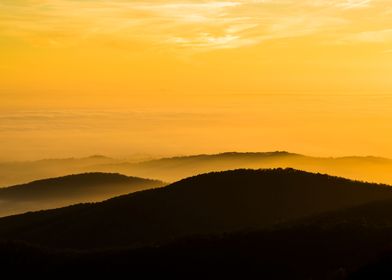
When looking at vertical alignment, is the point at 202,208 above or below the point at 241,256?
above

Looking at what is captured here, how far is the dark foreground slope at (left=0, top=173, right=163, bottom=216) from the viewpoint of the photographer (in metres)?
166

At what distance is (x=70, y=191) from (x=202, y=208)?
106529 millimetres

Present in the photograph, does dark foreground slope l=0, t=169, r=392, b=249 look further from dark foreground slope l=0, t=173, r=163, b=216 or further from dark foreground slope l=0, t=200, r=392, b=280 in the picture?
dark foreground slope l=0, t=173, r=163, b=216

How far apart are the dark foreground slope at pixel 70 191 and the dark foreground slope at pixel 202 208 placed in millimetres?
76332

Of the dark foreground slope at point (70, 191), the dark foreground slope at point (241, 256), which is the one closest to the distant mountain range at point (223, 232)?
the dark foreground slope at point (241, 256)

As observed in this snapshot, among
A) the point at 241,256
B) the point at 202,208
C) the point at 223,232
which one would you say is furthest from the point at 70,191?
the point at 241,256

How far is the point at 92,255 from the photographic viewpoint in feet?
163

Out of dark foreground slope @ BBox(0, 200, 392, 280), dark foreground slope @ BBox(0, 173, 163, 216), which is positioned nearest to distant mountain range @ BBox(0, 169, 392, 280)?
dark foreground slope @ BBox(0, 200, 392, 280)

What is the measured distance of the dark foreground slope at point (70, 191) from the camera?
16550 centimetres

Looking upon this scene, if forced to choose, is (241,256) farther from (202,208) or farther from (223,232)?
(202,208)

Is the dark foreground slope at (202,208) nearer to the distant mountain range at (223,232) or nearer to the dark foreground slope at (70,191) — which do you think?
the distant mountain range at (223,232)

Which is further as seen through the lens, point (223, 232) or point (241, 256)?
point (223, 232)

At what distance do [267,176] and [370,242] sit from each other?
125 feet

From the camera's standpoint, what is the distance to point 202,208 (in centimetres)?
7688
